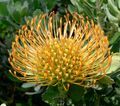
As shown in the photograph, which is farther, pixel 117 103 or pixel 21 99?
pixel 21 99

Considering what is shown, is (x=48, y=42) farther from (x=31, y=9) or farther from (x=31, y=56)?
(x=31, y=9)

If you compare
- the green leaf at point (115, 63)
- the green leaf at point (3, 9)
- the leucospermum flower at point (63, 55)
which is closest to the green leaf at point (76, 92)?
the leucospermum flower at point (63, 55)

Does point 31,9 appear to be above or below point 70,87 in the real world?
above

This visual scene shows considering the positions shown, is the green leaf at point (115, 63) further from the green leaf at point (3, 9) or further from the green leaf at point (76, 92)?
the green leaf at point (3, 9)

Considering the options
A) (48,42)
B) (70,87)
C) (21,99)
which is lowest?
(21,99)

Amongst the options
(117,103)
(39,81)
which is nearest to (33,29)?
(39,81)
